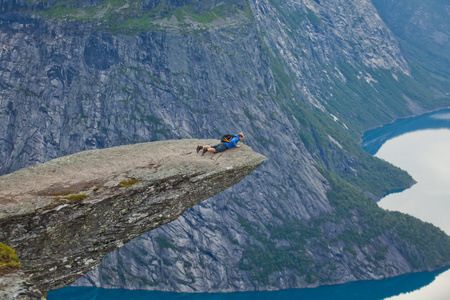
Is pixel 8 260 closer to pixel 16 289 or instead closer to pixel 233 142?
pixel 16 289

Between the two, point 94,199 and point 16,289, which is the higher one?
point 16,289

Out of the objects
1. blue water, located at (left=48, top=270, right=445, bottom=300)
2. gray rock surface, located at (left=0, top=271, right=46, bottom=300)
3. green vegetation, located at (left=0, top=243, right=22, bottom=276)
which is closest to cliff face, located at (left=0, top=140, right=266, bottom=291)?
green vegetation, located at (left=0, top=243, right=22, bottom=276)

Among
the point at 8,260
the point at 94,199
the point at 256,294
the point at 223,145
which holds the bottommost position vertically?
the point at 256,294

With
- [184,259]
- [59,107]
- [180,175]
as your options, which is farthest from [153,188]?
[59,107]

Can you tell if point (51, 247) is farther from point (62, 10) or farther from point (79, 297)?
point (62, 10)

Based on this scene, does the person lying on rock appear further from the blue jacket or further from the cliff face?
the cliff face

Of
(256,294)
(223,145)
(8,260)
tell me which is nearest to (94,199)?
(8,260)

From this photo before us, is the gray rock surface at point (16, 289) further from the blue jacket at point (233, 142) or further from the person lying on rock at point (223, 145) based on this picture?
the blue jacket at point (233, 142)
